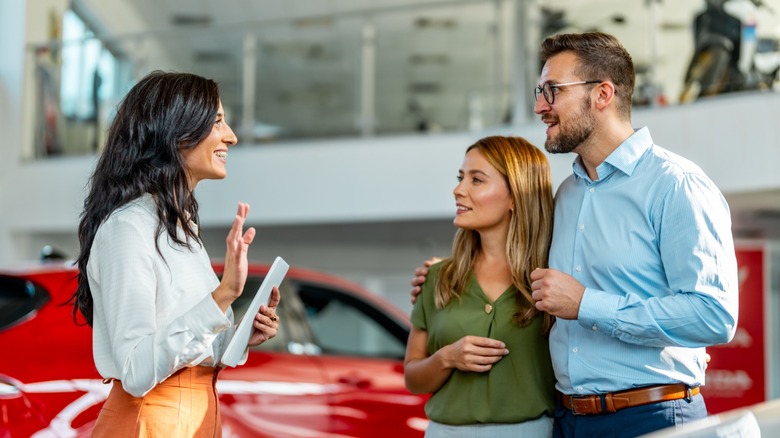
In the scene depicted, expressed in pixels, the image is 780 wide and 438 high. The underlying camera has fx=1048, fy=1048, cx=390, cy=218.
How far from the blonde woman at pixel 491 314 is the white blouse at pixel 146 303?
0.75m

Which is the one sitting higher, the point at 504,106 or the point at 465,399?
the point at 504,106

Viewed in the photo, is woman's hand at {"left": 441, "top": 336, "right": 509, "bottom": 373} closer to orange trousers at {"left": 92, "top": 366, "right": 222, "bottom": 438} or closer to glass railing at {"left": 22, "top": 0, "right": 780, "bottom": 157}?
orange trousers at {"left": 92, "top": 366, "right": 222, "bottom": 438}

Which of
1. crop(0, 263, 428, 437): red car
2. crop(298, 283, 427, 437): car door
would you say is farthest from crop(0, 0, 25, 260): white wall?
crop(298, 283, 427, 437): car door

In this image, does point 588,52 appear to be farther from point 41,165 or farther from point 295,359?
point 41,165

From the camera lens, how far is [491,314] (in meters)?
2.77

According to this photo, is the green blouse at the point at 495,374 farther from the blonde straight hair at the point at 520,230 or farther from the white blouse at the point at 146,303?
the white blouse at the point at 146,303

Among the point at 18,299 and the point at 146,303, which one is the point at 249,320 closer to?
the point at 146,303

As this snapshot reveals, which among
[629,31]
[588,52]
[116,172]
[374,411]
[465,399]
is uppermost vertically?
[629,31]

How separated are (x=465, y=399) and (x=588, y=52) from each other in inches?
37.1

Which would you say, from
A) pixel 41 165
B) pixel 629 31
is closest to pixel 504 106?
pixel 629 31

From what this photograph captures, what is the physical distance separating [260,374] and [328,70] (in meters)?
5.10

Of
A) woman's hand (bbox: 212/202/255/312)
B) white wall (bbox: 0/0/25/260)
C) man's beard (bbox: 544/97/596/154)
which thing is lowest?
woman's hand (bbox: 212/202/255/312)

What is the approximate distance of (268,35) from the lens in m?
8.62

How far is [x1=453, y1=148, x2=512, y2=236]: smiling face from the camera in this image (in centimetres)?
282
